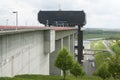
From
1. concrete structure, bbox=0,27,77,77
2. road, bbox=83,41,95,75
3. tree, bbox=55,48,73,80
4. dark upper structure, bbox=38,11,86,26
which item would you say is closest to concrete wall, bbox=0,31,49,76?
concrete structure, bbox=0,27,77,77

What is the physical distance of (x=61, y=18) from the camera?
121625mm

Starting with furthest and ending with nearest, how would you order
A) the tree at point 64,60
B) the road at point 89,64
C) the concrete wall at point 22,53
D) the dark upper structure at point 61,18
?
the dark upper structure at point 61,18
the road at point 89,64
the tree at point 64,60
the concrete wall at point 22,53

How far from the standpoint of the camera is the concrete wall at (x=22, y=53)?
29156 mm

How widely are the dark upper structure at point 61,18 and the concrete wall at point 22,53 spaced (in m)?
66.6

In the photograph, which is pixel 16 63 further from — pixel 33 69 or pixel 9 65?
pixel 33 69

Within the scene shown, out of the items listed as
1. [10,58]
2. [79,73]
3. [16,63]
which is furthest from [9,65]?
[79,73]

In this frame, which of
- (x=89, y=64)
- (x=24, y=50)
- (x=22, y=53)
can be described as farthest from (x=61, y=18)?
(x=22, y=53)

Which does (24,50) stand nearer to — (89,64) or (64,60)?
(64,60)

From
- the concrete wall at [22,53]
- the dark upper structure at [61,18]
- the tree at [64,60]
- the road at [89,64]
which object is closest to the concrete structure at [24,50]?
the concrete wall at [22,53]

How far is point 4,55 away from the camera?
28.7 meters

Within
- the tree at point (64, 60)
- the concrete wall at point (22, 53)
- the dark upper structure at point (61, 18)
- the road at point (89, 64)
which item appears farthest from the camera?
the dark upper structure at point (61, 18)

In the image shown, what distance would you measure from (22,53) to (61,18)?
8554 cm

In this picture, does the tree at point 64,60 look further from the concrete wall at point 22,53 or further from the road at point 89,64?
the road at point 89,64

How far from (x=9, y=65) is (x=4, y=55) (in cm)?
212
